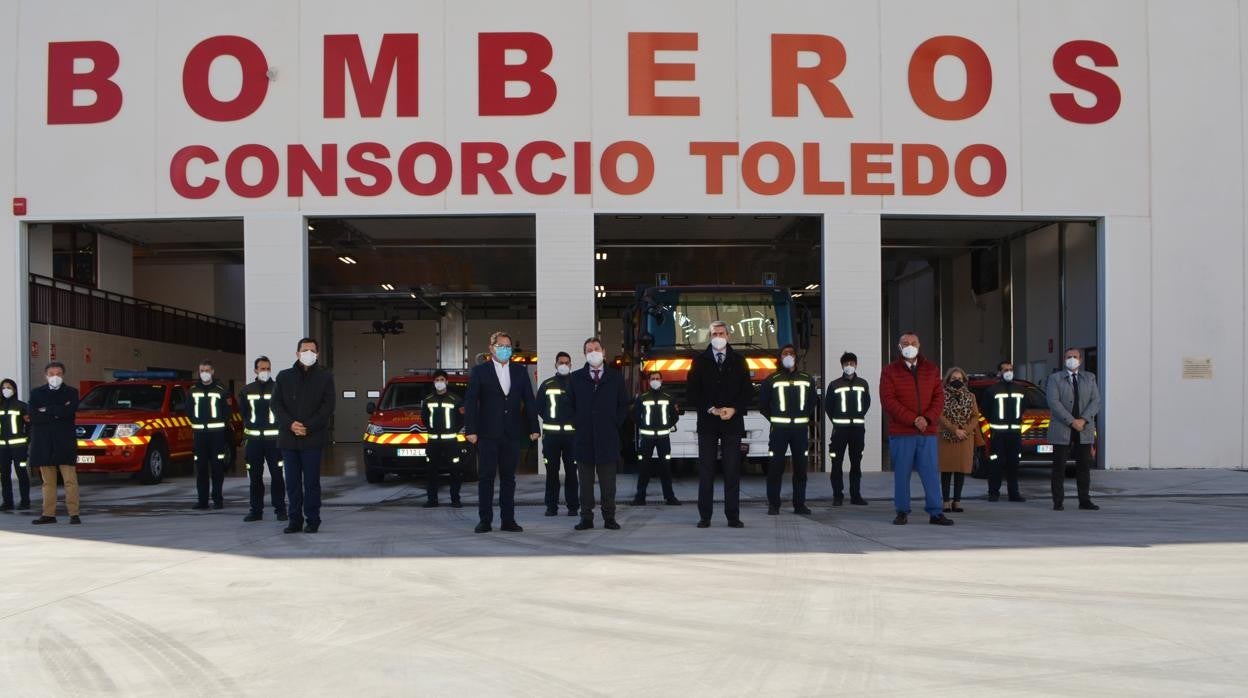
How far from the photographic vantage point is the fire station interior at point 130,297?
20922 mm

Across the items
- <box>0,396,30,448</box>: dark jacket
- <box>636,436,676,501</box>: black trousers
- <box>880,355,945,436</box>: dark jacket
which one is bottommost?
<box>636,436,676,501</box>: black trousers

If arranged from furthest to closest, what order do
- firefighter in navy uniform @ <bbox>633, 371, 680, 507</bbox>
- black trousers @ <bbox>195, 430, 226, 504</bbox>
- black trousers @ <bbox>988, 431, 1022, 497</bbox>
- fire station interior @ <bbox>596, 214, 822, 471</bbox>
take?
1. fire station interior @ <bbox>596, 214, 822, 471</bbox>
2. firefighter in navy uniform @ <bbox>633, 371, 680, 507</bbox>
3. black trousers @ <bbox>988, 431, 1022, 497</bbox>
4. black trousers @ <bbox>195, 430, 226, 504</bbox>

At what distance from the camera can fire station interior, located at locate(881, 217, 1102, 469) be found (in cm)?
2194

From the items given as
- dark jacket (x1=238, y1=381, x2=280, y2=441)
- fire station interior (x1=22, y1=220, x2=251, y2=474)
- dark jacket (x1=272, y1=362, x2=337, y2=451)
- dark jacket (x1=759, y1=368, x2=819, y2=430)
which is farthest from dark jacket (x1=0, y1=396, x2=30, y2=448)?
dark jacket (x1=759, y1=368, x2=819, y2=430)

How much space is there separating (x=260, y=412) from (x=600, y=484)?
402cm

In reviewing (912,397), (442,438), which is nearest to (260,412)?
(442,438)

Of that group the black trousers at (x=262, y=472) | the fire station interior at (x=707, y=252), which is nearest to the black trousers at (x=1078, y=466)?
the black trousers at (x=262, y=472)

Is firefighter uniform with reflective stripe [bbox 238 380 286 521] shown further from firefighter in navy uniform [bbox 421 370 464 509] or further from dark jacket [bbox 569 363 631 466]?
dark jacket [bbox 569 363 631 466]

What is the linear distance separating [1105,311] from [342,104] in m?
12.6

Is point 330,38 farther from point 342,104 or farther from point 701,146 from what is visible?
point 701,146

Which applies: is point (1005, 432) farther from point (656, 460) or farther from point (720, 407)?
point (720, 407)

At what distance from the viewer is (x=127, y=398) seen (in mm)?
18562

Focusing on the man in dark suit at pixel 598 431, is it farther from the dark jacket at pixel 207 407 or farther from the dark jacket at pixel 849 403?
the dark jacket at pixel 207 407

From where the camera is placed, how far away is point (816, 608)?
6859 mm
